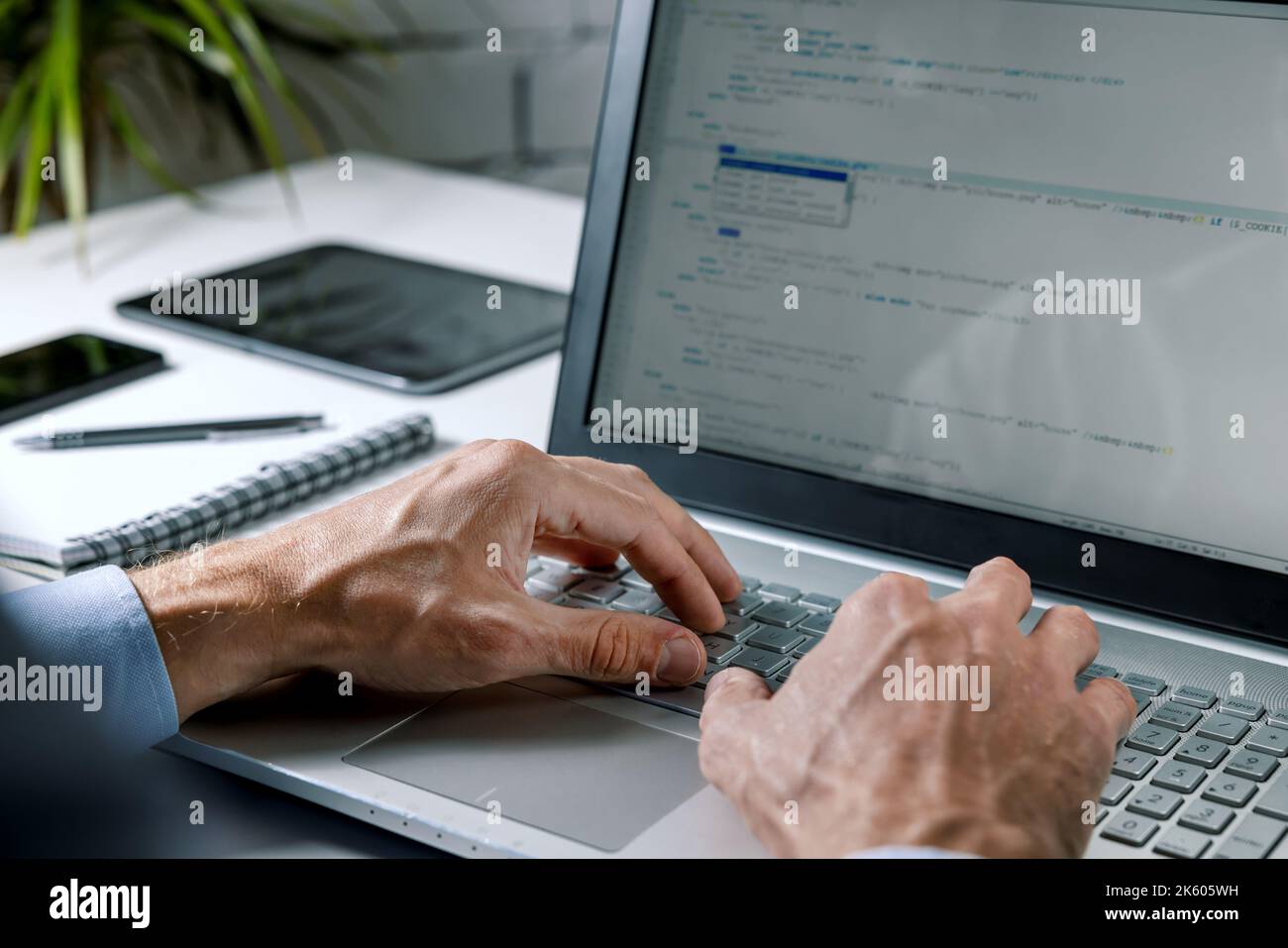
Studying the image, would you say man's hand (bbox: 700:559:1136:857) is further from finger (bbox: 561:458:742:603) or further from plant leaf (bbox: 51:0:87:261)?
plant leaf (bbox: 51:0:87:261)

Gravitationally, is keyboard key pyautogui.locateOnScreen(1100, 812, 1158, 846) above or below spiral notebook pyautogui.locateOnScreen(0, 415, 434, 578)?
below

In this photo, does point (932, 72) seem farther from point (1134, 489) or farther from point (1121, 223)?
point (1134, 489)

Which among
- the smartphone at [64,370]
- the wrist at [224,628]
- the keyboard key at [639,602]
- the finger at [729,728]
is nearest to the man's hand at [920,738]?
the finger at [729,728]

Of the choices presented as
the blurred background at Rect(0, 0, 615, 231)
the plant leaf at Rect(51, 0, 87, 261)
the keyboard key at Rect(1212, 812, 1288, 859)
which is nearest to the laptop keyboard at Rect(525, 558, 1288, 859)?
the keyboard key at Rect(1212, 812, 1288, 859)

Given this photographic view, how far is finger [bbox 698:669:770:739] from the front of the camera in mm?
624

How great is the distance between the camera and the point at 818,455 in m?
0.85

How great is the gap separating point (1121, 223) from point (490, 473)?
15.5 inches

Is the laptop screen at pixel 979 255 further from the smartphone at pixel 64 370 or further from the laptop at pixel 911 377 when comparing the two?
the smartphone at pixel 64 370

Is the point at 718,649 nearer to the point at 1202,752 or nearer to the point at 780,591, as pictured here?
the point at 780,591

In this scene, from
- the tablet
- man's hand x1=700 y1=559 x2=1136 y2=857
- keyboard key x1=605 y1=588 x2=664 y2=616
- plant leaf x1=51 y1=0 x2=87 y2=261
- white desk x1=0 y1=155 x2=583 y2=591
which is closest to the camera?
man's hand x1=700 y1=559 x2=1136 y2=857

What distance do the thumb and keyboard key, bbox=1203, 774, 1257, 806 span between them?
0.26m

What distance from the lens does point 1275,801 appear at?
58 cm

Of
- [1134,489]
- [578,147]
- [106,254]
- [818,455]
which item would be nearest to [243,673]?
[818,455]

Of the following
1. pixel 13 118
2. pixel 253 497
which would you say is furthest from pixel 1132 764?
pixel 13 118
